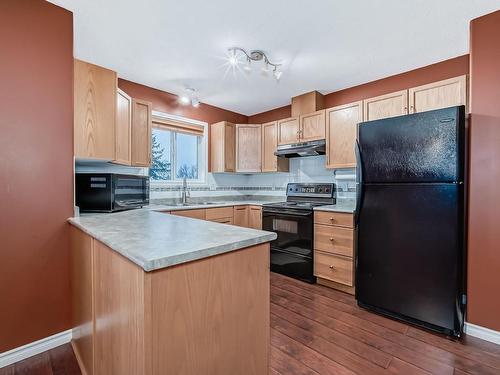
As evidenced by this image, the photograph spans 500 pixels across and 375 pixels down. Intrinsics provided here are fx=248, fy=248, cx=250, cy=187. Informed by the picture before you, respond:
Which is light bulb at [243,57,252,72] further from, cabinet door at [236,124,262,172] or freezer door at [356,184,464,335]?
freezer door at [356,184,464,335]

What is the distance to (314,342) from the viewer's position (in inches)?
70.4

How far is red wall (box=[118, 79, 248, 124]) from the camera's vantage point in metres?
3.05

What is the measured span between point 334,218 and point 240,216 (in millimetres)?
1363

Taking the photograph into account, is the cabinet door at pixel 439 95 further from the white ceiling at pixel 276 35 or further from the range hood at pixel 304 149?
the range hood at pixel 304 149

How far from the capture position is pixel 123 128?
2.35 m

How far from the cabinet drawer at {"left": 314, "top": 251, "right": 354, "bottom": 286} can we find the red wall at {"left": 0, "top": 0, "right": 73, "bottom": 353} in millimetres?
2336

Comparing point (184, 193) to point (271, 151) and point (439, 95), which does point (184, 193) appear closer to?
point (271, 151)

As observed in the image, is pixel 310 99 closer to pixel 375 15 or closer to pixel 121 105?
pixel 375 15

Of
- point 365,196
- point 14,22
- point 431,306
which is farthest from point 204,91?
point 431,306

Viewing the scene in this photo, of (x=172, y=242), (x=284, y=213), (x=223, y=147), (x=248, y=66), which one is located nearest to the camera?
(x=172, y=242)

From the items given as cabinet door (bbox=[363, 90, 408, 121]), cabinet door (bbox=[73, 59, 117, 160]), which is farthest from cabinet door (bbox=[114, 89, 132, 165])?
cabinet door (bbox=[363, 90, 408, 121])

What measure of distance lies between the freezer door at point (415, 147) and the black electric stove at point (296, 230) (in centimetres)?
94

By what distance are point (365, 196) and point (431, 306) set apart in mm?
965

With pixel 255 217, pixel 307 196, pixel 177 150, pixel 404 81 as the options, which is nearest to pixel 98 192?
pixel 177 150
